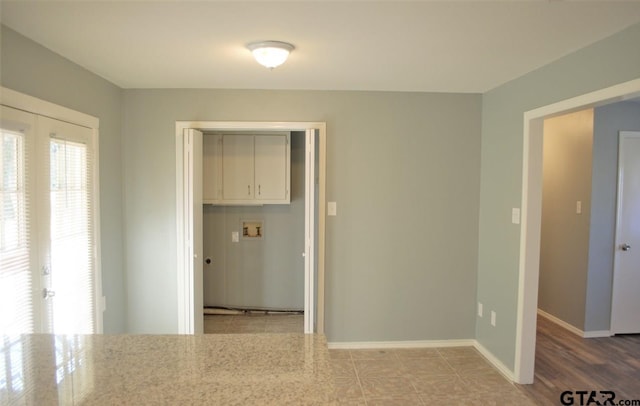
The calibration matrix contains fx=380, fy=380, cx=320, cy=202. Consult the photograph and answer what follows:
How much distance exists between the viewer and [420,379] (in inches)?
119

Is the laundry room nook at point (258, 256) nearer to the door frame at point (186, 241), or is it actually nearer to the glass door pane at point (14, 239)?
the door frame at point (186, 241)

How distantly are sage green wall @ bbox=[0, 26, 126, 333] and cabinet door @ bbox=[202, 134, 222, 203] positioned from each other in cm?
99

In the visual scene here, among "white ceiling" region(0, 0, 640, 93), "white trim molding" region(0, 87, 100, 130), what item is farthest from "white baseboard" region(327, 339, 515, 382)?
"white trim molding" region(0, 87, 100, 130)

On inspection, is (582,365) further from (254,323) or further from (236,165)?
(236,165)

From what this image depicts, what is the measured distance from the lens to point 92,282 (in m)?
2.94

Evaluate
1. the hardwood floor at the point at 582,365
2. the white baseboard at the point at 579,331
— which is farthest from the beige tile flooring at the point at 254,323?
the white baseboard at the point at 579,331

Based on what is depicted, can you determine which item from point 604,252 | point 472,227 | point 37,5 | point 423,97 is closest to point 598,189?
point 604,252

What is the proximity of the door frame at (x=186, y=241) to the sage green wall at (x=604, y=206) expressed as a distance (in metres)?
2.75

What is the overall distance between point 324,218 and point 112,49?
206 cm

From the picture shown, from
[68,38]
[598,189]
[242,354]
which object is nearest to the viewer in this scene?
[242,354]

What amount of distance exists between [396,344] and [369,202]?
137 centimetres

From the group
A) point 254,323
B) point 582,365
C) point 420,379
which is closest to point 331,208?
point 420,379

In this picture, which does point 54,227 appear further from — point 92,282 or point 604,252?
point 604,252

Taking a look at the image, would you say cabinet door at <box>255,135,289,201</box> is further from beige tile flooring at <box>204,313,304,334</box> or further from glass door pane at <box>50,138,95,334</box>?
glass door pane at <box>50,138,95,334</box>
